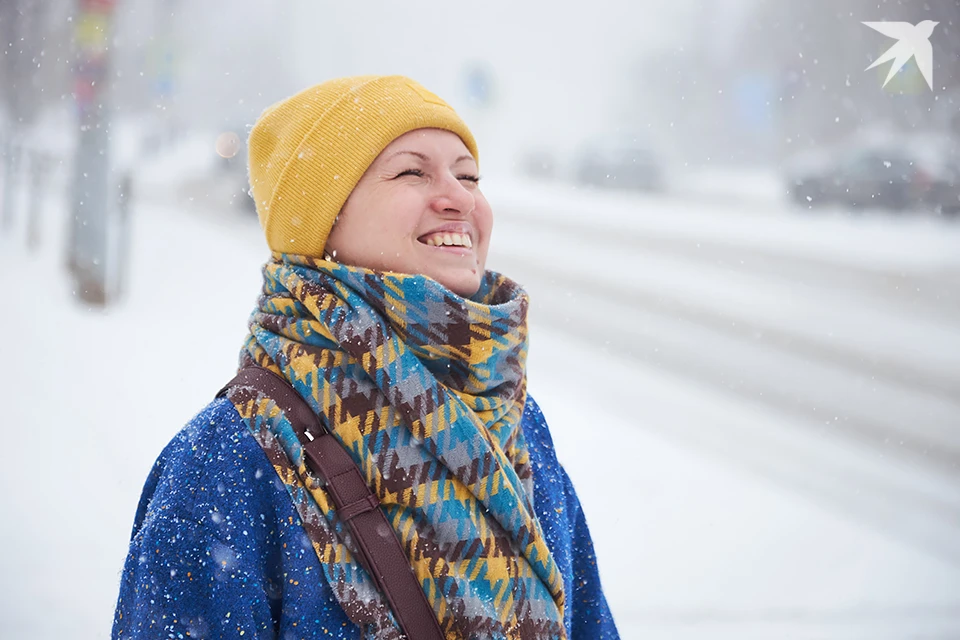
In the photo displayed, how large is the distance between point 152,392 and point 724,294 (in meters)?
7.23

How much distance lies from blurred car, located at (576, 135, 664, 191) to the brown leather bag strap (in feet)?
62.6

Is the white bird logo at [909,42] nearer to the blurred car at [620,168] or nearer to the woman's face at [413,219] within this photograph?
the woman's face at [413,219]

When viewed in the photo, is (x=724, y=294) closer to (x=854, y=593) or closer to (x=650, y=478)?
(x=650, y=478)

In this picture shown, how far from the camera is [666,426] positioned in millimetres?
5574

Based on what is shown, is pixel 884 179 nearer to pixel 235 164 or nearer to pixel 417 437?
pixel 235 164

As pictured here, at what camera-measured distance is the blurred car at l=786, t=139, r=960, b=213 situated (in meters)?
15.4

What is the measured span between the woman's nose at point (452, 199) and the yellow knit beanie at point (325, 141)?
125 millimetres

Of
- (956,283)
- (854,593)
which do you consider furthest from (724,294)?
(854,593)

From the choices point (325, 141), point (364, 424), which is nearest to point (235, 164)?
point (325, 141)

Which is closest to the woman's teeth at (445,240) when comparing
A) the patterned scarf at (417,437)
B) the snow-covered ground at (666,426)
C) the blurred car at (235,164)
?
the patterned scarf at (417,437)

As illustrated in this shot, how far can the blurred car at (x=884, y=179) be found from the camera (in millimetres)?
15359

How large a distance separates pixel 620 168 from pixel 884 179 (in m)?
5.99

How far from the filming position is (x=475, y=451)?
54.0 inches

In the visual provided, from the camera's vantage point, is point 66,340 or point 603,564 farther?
point 66,340
